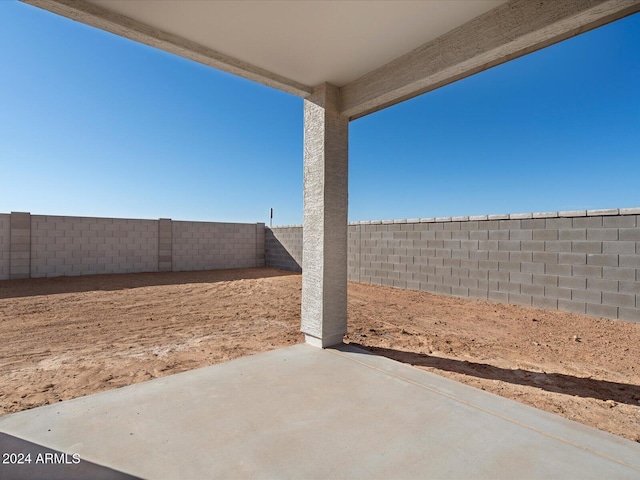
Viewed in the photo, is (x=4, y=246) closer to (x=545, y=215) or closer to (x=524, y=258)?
(x=524, y=258)

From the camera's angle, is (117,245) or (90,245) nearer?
(90,245)

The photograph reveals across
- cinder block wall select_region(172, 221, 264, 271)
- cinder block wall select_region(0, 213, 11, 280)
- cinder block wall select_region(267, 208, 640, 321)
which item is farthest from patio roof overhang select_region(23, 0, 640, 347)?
cinder block wall select_region(0, 213, 11, 280)

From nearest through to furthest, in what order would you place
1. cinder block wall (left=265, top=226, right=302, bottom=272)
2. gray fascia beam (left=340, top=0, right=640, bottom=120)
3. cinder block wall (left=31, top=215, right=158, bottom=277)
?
gray fascia beam (left=340, top=0, right=640, bottom=120) < cinder block wall (left=31, top=215, right=158, bottom=277) < cinder block wall (left=265, top=226, right=302, bottom=272)

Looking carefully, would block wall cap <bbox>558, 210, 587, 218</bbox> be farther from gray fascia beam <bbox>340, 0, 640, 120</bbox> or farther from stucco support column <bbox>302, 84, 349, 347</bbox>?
stucco support column <bbox>302, 84, 349, 347</bbox>

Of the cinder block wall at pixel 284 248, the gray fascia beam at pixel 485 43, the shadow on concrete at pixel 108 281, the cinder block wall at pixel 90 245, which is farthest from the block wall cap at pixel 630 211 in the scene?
the cinder block wall at pixel 90 245

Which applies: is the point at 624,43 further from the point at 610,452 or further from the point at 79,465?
the point at 79,465

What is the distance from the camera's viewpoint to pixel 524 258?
5453mm

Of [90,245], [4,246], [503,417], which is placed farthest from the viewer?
[90,245]

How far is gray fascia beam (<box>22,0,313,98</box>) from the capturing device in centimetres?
196

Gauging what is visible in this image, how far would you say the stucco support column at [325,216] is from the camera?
312 centimetres

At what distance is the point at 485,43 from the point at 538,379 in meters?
2.88

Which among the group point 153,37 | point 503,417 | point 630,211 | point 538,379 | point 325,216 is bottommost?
point 538,379

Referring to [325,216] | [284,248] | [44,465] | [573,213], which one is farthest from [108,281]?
[573,213]

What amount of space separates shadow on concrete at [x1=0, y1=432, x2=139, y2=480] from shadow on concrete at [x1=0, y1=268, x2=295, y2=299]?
21.1 feet
